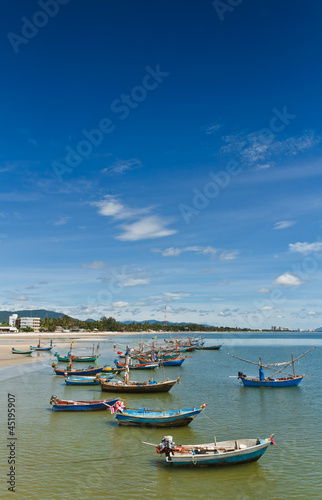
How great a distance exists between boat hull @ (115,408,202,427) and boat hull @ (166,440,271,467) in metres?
6.48

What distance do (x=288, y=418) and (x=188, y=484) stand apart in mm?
16159

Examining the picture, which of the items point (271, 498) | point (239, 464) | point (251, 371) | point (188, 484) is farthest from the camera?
point (251, 371)

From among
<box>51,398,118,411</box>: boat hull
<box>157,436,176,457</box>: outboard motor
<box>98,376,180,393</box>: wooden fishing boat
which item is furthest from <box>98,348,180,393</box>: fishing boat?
<box>157,436,176,457</box>: outboard motor

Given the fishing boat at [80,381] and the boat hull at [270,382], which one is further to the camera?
the fishing boat at [80,381]

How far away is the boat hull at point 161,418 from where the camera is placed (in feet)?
86.9

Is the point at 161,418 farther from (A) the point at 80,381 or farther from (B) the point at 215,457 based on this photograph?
(A) the point at 80,381

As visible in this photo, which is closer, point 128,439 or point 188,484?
point 188,484

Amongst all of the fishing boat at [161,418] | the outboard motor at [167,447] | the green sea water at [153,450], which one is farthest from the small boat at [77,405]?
the outboard motor at [167,447]

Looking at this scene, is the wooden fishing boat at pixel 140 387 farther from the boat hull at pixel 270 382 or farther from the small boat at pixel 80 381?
the boat hull at pixel 270 382

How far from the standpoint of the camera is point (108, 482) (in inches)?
728

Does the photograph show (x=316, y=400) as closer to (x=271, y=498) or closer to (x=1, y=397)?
(x=271, y=498)

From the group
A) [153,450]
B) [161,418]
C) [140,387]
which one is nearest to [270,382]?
[140,387]

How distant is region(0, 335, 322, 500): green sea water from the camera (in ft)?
58.4

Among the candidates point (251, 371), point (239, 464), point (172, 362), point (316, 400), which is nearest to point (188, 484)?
point (239, 464)
